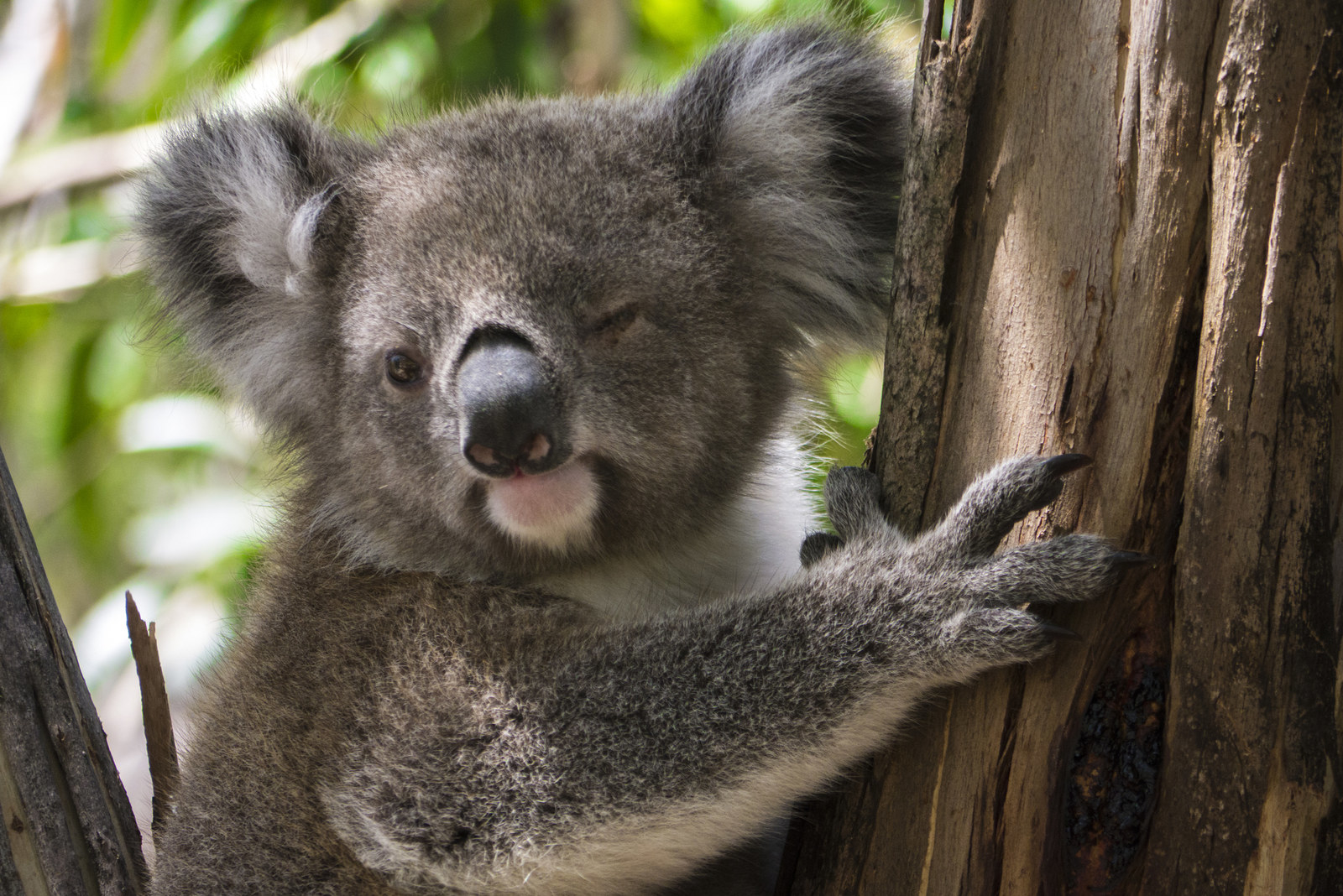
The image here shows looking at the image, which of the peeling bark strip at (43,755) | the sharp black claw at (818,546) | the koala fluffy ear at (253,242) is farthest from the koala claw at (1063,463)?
the peeling bark strip at (43,755)

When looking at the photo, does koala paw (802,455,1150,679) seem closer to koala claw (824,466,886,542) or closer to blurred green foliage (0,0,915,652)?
koala claw (824,466,886,542)

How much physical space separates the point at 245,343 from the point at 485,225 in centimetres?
69

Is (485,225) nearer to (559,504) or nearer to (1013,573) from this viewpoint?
(559,504)

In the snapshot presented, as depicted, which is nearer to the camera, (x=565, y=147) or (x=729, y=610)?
(x=729, y=610)

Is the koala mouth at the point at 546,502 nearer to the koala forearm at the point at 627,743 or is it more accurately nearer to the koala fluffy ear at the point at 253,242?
the koala forearm at the point at 627,743

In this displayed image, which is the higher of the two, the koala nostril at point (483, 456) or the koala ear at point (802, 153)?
the koala ear at point (802, 153)

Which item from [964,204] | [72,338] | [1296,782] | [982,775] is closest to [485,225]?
[964,204]

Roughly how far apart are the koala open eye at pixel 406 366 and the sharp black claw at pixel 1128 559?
1218mm

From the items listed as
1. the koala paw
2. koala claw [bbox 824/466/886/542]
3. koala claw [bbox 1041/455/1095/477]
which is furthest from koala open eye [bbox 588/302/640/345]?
koala claw [bbox 1041/455/1095/477]

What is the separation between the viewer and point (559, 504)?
2051 mm

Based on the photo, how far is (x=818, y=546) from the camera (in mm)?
2090

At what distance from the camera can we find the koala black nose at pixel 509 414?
74.5 inches

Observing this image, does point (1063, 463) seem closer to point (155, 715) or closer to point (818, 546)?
point (818, 546)

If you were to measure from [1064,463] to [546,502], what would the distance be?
0.85 meters
